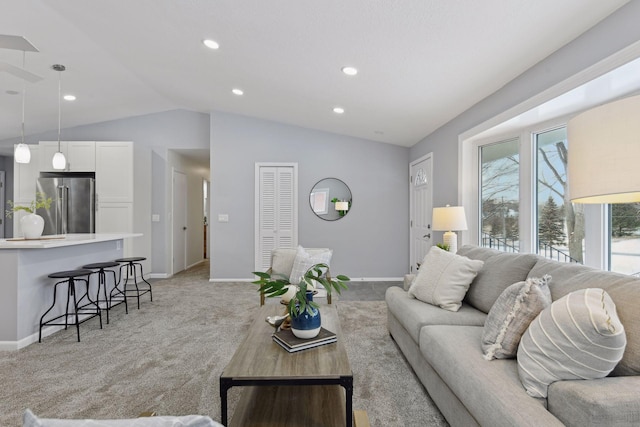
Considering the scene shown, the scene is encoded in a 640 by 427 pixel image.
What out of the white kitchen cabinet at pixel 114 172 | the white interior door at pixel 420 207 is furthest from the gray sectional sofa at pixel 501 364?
the white kitchen cabinet at pixel 114 172

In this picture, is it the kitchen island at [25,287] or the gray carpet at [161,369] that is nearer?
the gray carpet at [161,369]

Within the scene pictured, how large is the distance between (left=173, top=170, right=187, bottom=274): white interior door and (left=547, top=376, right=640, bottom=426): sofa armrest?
6.34 m

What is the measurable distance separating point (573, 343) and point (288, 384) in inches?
45.7

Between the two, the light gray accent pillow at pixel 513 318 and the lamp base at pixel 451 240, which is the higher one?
the lamp base at pixel 451 240

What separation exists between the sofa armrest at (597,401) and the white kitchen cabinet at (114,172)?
5.94 m

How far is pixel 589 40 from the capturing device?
2033 millimetres

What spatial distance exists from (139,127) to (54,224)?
2.14 m

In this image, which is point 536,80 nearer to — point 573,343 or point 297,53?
point 297,53

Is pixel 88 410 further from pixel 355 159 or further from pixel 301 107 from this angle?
pixel 355 159

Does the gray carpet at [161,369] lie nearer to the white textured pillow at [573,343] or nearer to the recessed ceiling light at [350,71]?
the white textured pillow at [573,343]

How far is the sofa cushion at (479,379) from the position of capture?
→ 119 centimetres

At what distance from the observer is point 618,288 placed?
1438 millimetres

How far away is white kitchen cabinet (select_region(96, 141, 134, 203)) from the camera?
17.6 ft

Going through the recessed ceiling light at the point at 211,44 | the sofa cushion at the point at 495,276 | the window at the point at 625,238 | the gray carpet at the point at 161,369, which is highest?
the recessed ceiling light at the point at 211,44
